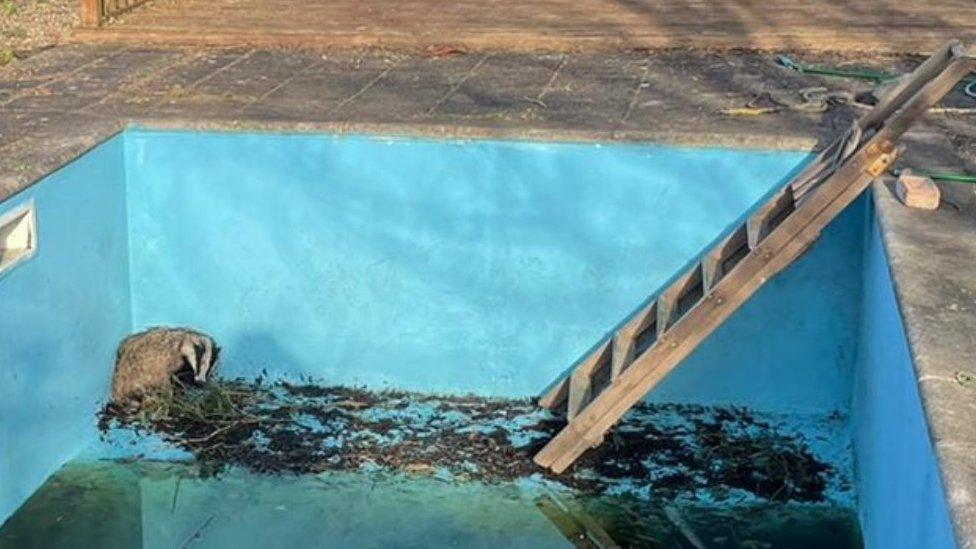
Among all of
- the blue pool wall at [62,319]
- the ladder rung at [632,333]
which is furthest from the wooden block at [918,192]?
the blue pool wall at [62,319]

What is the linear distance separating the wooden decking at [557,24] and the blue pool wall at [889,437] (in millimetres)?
2320

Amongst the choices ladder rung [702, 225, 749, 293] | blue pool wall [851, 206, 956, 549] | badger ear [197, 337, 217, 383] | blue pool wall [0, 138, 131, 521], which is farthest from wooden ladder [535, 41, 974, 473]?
blue pool wall [0, 138, 131, 521]

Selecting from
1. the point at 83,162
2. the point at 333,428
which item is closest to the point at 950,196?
the point at 333,428

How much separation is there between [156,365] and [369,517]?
4.23 feet

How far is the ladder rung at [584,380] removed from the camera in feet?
18.6

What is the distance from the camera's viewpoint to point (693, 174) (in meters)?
5.83

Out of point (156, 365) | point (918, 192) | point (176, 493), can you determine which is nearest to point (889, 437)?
point (918, 192)

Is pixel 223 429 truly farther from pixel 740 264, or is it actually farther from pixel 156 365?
pixel 740 264

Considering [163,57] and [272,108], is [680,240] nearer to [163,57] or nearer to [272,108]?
[272,108]

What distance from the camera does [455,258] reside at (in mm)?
6094

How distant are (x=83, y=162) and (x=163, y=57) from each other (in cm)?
175

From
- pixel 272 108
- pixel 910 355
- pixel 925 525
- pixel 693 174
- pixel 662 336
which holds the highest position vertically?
pixel 272 108

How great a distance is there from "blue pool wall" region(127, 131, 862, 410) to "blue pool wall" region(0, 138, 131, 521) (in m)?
0.21

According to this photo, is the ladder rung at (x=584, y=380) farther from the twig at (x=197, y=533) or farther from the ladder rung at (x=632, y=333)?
the twig at (x=197, y=533)
